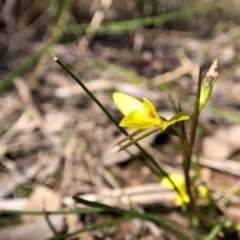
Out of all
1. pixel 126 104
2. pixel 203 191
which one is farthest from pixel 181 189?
pixel 126 104

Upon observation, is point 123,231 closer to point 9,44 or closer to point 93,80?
point 93,80

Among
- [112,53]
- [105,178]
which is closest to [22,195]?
[105,178]

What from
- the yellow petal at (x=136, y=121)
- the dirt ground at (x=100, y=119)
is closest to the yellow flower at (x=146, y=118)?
the yellow petal at (x=136, y=121)

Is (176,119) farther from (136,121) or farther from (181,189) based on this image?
(181,189)

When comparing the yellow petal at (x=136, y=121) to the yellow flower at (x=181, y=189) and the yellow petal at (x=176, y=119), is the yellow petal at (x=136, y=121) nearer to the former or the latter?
the yellow petal at (x=176, y=119)

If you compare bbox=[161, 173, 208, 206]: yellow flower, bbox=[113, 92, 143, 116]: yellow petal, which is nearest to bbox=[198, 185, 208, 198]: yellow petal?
bbox=[161, 173, 208, 206]: yellow flower

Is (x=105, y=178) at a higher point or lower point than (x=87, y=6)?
lower
